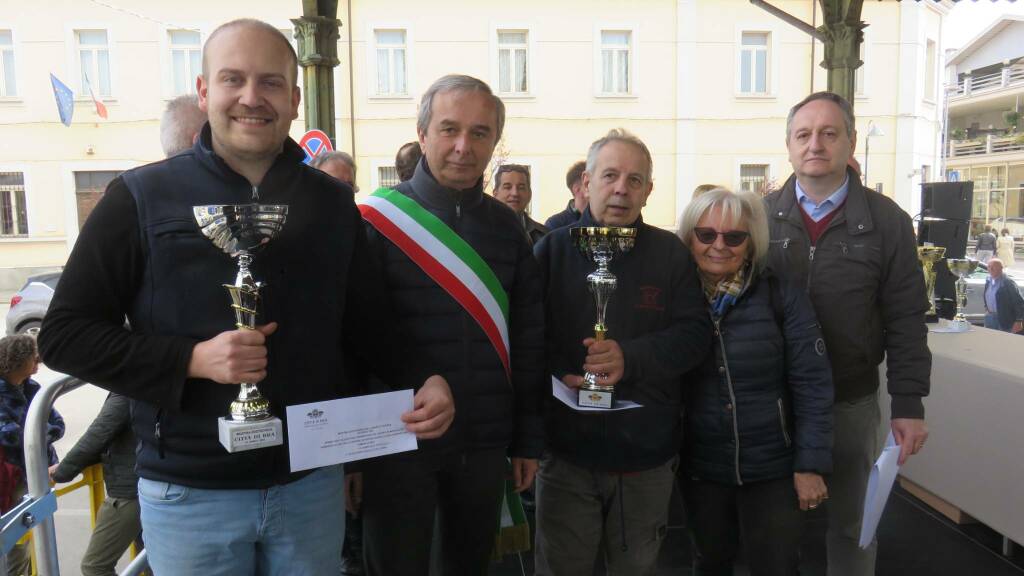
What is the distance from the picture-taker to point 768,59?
68.5 feet

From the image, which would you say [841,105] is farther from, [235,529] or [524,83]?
[524,83]

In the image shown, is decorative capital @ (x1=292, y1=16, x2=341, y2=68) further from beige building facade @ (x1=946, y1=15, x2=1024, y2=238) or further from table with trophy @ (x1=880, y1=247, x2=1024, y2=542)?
beige building facade @ (x1=946, y1=15, x2=1024, y2=238)

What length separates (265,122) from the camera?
1.50 meters

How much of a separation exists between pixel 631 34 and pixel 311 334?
20874 millimetres

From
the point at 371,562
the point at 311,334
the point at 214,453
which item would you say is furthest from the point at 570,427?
the point at 214,453

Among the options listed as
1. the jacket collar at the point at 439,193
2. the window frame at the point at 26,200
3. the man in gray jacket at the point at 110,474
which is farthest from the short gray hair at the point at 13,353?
the window frame at the point at 26,200

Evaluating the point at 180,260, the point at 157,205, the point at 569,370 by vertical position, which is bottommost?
the point at 569,370

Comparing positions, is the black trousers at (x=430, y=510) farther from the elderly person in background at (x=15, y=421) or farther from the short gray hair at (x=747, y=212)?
the elderly person in background at (x=15, y=421)

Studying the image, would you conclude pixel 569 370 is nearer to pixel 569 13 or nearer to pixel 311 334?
pixel 311 334

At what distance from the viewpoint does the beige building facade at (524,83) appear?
18719 millimetres

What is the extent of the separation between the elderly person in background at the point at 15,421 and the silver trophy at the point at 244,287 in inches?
82.7

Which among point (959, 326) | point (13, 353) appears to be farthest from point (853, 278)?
point (13, 353)

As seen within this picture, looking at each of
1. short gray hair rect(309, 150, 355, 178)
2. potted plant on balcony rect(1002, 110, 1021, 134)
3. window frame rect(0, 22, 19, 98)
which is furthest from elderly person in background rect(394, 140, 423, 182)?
potted plant on balcony rect(1002, 110, 1021, 134)

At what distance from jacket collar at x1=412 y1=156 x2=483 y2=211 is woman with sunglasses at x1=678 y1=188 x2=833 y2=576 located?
0.79 meters
